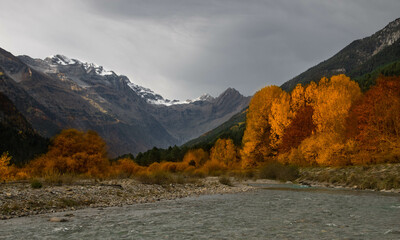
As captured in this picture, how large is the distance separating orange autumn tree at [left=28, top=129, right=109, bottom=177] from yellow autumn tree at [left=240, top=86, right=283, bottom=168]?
93.1 ft

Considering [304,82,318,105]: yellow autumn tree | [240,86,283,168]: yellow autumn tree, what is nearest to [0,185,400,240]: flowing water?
[240,86,283,168]: yellow autumn tree

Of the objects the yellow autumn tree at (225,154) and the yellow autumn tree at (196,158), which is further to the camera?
the yellow autumn tree at (196,158)

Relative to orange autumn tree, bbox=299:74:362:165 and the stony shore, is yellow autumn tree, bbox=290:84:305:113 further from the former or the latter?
the stony shore

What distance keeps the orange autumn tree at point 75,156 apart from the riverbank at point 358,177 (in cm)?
3231

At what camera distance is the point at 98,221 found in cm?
1455

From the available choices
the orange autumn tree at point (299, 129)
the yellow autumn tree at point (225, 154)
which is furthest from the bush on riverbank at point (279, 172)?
the yellow autumn tree at point (225, 154)

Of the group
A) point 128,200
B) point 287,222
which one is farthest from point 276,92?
point 287,222

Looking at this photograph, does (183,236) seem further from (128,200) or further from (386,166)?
(386,166)

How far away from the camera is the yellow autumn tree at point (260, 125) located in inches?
2245

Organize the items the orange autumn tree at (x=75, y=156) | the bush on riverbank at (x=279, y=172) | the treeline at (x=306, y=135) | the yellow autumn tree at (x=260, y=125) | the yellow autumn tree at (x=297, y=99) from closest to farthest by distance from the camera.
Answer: the treeline at (x=306, y=135)
the orange autumn tree at (x=75, y=156)
the bush on riverbank at (x=279, y=172)
the yellow autumn tree at (x=297, y=99)
the yellow autumn tree at (x=260, y=125)

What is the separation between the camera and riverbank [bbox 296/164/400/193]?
→ 92.3 ft

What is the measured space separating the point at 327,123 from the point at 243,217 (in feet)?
120

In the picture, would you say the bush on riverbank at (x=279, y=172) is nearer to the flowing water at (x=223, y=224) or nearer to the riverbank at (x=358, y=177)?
the riverbank at (x=358, y=177)

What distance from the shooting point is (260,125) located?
57.0 m
